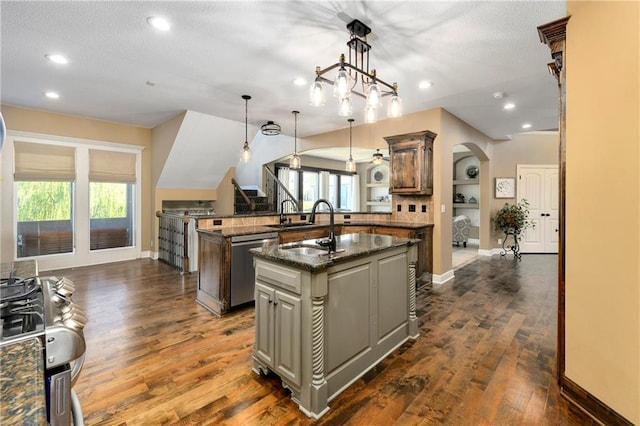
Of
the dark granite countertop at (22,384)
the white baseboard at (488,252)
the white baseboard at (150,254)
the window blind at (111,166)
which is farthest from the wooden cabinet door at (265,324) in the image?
the white baseboard at (488,252)

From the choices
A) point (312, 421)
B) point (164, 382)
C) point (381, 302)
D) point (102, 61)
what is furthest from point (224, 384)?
point (102, 61)

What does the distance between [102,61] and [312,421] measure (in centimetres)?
397

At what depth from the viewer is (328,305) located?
1.93 metres

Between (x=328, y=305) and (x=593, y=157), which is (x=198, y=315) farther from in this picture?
(x=593, y=157)

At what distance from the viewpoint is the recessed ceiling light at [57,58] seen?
10.1ft

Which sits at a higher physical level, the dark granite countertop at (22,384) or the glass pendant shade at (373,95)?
the glass pendant shade at (373,95)

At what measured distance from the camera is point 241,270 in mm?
3504

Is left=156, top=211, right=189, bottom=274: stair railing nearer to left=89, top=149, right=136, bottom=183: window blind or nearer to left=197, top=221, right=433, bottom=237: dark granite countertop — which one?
left=89, top=149, right=136, bottom=183: window blind

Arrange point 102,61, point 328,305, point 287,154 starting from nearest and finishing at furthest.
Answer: point 328,305
point 102,61
point 287,154

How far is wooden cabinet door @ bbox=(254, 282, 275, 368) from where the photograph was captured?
2.09m

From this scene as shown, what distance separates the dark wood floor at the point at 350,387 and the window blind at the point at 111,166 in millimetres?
2923

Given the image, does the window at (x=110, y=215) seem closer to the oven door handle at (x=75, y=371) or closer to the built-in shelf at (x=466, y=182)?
the oven door handle at (x=75, y=371)

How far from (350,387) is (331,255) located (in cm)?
94

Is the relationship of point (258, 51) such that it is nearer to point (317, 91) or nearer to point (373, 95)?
point (317, 91)
